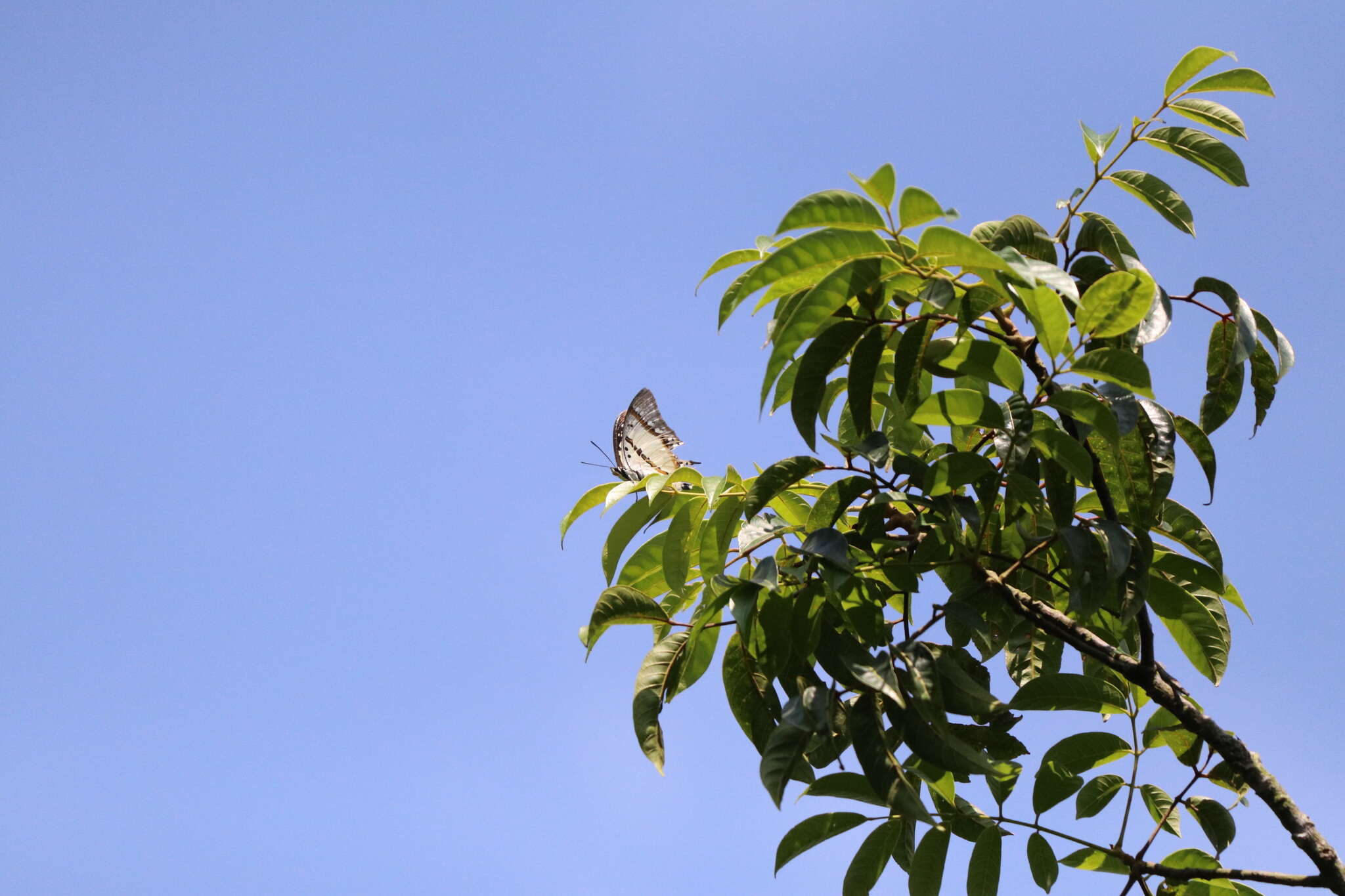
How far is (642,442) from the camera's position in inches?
116

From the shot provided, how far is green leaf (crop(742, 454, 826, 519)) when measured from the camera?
6.04ft

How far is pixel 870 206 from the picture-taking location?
1.62m

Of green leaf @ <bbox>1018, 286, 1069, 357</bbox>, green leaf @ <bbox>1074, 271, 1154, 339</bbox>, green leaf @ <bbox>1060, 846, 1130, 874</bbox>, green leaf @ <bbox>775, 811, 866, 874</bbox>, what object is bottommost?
green leaf @ <bbox>1060, 846, 1130, 874</bbox>

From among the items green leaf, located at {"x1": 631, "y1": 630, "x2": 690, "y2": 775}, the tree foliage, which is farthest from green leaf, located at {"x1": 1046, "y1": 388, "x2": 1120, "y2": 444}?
green leaf, located at {"x1": 631, "y1": 630, "x2": 690, "y2": 775}

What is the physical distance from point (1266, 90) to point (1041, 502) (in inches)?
35.0

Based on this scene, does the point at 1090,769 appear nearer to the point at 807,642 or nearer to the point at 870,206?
the point at 807,642

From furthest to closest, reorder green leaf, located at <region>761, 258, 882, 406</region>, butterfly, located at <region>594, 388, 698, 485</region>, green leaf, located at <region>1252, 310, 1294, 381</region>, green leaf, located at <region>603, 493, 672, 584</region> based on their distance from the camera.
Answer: butterfly, located at <region>594, 388, 698, 485</region>
green leaf, located at <region>603, 493, 672, 584</region>
green leaf, located at <region>1252, 310, 1294, 381</region>
green leaf, located at <region>761, 258, 882, 406</region>

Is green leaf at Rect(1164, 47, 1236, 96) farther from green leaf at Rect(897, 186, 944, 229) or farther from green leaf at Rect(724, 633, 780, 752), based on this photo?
green leaf at Rect(724, 633, 780, 752)

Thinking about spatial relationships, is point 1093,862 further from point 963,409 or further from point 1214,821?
A: point 963,409

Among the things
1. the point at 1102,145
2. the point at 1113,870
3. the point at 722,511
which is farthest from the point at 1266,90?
the point at 1113,870

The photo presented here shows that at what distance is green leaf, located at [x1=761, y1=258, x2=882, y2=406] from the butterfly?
1.06m

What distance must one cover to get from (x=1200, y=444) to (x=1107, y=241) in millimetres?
404

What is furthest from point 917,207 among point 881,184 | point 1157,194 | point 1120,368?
point 1157,194

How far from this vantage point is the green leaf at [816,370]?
69.5 inches
